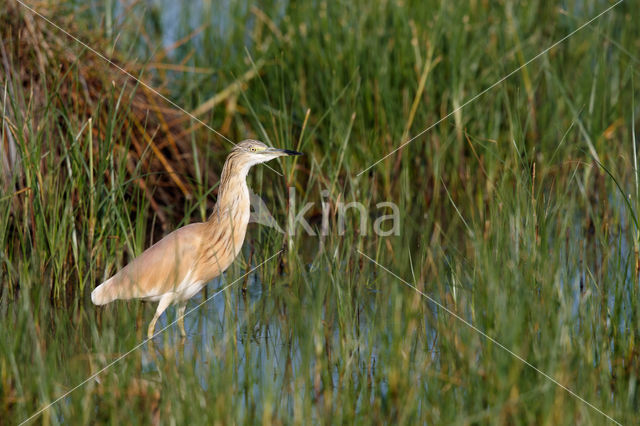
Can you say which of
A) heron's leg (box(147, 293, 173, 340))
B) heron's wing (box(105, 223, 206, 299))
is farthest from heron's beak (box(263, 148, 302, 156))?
heron's leg (box(147, 293, 173, 340))

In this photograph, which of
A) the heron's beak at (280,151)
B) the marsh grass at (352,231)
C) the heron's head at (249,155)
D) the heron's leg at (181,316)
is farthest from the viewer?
the heron's head at (249,155)

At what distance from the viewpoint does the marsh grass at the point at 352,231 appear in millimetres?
3006

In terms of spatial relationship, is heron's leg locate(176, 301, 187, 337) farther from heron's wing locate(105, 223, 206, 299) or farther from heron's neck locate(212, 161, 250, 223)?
heron's neck locate(212, 161, 250, 223)

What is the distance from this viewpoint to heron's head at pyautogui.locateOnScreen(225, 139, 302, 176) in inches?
168

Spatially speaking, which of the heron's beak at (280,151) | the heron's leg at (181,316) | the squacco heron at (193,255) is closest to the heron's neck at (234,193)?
the squacco heron at (193,255)

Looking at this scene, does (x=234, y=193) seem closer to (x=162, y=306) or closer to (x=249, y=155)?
(x=249, y=155)

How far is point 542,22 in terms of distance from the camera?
23.2 feet

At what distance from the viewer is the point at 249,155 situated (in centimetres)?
428

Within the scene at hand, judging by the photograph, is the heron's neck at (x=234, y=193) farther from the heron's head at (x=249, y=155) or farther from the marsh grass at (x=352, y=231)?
the marsh grass at (x=352, y=231)

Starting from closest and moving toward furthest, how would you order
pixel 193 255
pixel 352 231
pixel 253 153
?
pixel 193 255
pixel 253 153
pixel 352 231

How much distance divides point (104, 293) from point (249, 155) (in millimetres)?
872

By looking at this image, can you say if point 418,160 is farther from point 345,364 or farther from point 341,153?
point 345,364

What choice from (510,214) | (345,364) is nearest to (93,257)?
(345,364)

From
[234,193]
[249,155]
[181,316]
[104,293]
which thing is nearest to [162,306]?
[181,316]
